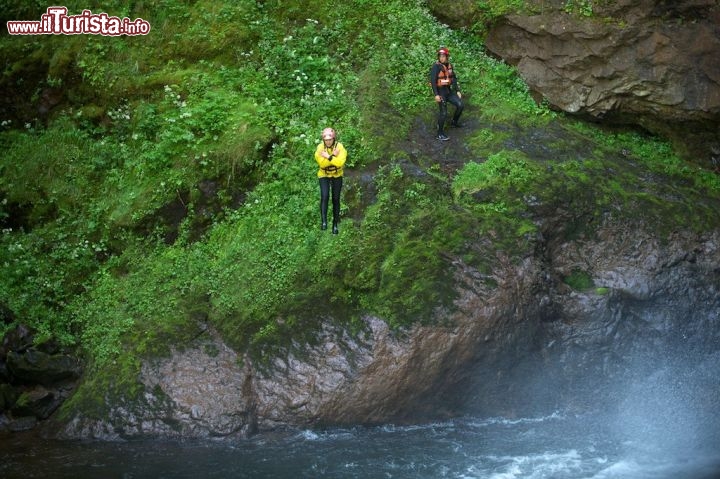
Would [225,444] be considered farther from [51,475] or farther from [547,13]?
[547,13]

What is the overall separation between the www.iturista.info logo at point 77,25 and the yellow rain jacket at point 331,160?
632 cm

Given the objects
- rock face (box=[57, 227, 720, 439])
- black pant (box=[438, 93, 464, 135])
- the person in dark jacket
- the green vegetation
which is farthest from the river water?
the person in dark jacket

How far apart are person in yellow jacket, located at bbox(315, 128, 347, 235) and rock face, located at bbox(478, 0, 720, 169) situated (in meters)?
4.95

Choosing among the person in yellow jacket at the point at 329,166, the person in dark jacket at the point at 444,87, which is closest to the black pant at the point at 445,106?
the person in dark jacket at the point at 444,87

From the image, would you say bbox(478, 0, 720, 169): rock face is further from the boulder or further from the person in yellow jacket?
the boulder

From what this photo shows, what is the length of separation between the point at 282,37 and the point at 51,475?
913cm

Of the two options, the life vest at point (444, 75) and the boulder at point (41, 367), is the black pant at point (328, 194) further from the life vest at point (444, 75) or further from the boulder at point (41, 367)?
the boulder at point (41, 367)

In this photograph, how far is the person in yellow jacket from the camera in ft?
37.1

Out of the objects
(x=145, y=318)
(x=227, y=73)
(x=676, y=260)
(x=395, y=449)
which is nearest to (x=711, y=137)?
(x=676, y=260)

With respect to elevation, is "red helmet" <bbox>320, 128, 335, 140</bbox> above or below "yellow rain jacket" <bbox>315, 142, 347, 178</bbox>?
above

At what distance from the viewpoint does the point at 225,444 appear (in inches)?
418

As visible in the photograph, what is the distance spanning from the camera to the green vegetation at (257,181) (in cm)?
1160

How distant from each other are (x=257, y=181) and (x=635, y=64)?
6.98 m

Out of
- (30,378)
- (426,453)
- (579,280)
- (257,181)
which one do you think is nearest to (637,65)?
(579,280)
